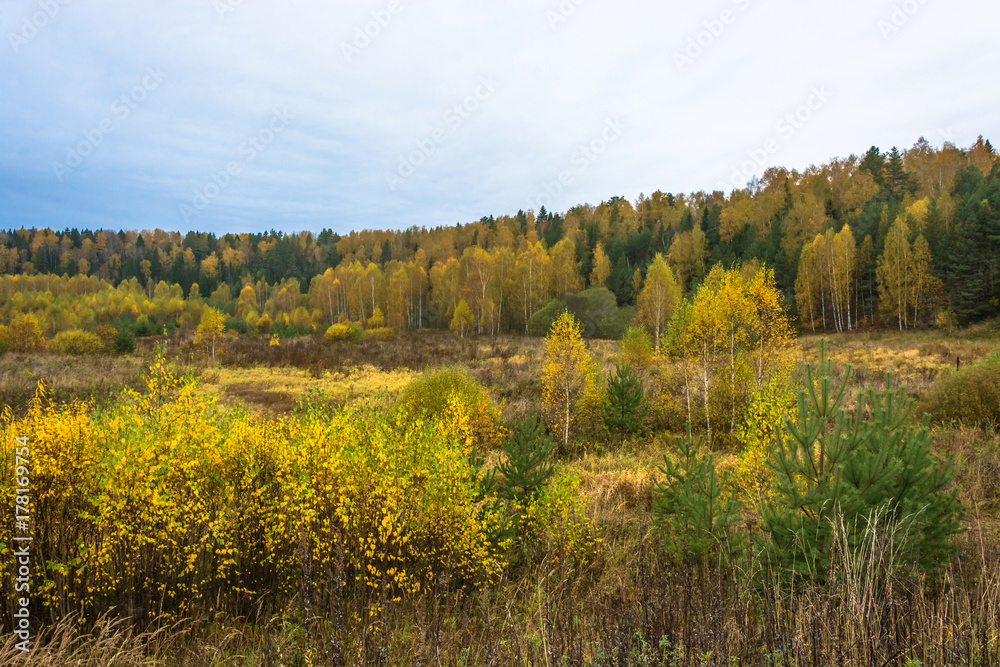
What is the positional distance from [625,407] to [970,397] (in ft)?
26.5

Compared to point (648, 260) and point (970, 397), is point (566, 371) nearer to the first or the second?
point (970, 397)

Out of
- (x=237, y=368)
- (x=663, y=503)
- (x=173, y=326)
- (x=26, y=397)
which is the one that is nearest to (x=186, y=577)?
(x=663, y=503)

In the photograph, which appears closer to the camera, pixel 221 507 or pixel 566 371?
pixel 221 507

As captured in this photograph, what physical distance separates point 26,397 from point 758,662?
2232 centimetres

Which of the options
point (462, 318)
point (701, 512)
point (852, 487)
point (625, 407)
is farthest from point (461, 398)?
point (462, 318)

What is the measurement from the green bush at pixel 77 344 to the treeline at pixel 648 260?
16.5 meters

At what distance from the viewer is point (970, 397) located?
1186 cm

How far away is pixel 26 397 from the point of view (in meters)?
16.6

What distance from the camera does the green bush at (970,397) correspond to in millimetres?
11453

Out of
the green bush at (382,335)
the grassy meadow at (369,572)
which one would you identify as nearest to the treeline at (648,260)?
the green bush at (382,335)

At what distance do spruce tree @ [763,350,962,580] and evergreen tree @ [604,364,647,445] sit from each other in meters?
9.40

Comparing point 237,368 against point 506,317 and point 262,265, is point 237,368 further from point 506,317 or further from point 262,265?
point 262,265

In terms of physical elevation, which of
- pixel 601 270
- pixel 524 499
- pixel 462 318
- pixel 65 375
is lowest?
pixel 524 499

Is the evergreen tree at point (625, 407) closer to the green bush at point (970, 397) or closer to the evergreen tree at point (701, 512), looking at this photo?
the green bush at point (970, 397)
